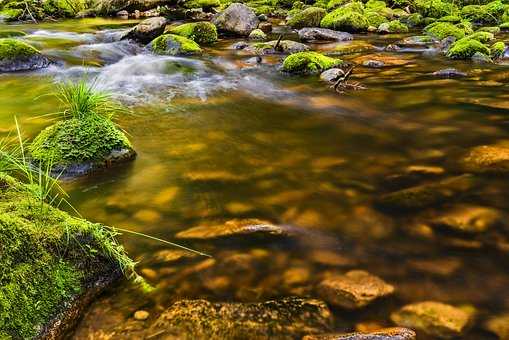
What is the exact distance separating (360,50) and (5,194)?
10.9 m

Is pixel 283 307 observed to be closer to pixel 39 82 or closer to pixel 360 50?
pixel 39 82

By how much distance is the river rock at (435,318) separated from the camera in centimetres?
245

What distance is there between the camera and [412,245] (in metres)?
3.24

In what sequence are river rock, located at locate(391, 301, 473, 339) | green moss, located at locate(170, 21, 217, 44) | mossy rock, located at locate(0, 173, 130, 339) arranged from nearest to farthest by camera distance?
1. mossy rock, located at locate(0, 173, 130, 339)
2. river rock, located at locate(391, 301, 473, 339)
3. green moss, located at locate(170, 21, 217, 44)

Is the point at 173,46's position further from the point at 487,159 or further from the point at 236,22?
the point at 487,159

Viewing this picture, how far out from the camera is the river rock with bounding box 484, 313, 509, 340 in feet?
7.95

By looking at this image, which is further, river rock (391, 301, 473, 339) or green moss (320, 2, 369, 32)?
green moss (320, 2, 369, 32)

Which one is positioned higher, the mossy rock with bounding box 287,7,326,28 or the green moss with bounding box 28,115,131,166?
the mossy rock with bounding box 287,7,326,28

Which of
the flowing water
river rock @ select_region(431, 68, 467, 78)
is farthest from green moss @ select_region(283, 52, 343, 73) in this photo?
river rock @ select_region(431, 68, 467, 78)

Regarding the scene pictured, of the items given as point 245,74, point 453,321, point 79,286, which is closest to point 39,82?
point 245,74

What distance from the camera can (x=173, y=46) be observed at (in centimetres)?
1202

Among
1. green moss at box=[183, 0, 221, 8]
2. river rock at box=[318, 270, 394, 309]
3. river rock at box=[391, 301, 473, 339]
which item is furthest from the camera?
green moss at box=[183, 0, 221, 8]

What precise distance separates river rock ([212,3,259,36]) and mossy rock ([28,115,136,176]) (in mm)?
11577

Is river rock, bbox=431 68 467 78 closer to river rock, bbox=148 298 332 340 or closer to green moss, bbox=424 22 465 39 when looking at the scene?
green moss, bbox=424 22 465 39
